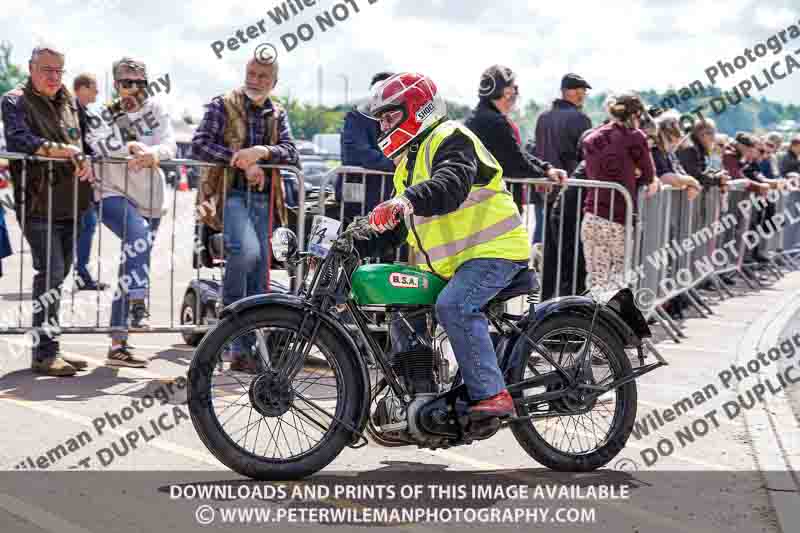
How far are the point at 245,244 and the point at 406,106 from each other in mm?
3111

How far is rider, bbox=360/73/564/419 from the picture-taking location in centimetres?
556

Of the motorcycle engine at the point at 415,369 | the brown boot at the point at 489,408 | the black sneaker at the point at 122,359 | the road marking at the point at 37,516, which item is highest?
the motorcycle engine at the point at 415,369

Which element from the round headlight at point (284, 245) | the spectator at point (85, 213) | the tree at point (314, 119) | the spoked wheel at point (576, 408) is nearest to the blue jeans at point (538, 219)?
the spectator at point (85, 213)

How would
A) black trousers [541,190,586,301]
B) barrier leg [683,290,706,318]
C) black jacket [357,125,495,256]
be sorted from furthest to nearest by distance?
barrier leg [683,290,706,318]
black trousers [541,190,586,301]
black jacket [357,125,495,256]

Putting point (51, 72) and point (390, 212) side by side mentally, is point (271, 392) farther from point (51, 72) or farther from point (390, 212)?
point (51, 72)

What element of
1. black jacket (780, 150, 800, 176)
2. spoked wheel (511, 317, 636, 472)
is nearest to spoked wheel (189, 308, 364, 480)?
spoked wheel (511, 317, 636, 472)

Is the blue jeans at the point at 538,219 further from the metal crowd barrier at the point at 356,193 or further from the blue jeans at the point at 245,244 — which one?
the blue jeans at the point at 245,244

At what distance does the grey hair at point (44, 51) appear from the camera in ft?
26.4

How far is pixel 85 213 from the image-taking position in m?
8.41

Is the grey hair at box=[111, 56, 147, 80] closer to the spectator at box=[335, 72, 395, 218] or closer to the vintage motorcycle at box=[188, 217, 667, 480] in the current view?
the spectator at box=[335, 72, 395, 218]

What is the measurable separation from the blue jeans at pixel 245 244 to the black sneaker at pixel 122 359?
69 centimetres

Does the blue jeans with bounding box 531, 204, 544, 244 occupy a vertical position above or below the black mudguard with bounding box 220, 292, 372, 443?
above

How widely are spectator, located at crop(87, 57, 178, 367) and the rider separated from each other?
317 cm

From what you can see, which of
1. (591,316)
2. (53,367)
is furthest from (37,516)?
(53,367)
